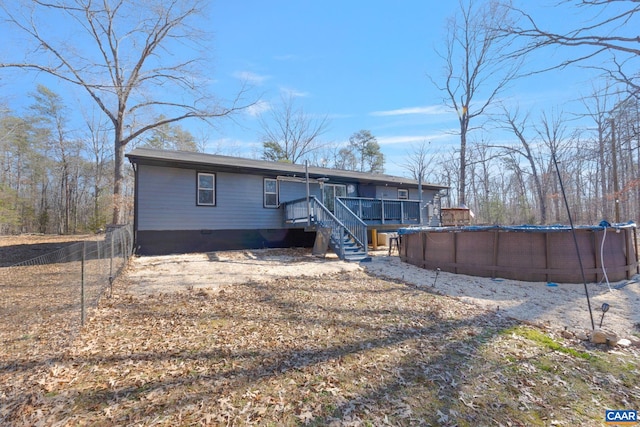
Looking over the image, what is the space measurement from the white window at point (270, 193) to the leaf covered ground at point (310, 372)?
8.68 m

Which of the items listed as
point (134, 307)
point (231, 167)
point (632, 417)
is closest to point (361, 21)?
point (231, 167)

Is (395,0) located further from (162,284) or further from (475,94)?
(475,94)

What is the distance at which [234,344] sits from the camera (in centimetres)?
325

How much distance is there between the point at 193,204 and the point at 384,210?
7983mm

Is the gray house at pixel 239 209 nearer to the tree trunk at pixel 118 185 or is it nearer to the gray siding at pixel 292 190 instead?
the gray siding at pixel 292 190

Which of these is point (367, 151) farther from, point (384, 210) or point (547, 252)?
point (547, 252)

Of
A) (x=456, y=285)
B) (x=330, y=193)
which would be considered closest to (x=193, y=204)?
(x=330, y=193)

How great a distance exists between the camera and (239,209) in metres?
12.1

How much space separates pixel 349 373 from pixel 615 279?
7.83 m

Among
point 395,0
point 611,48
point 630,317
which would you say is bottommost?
point 630,317

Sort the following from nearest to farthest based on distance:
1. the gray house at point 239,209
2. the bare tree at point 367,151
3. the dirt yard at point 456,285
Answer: the dirt yard at point 456,285 → the gray house at point 239,209 → the bare tree at point 367,151

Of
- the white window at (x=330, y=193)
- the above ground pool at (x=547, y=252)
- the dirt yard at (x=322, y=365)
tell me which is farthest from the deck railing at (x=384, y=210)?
the dirt yard at (x=322, y=365)

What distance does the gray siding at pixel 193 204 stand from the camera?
10383mm

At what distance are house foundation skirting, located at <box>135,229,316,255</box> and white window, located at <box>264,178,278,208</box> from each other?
119cm
